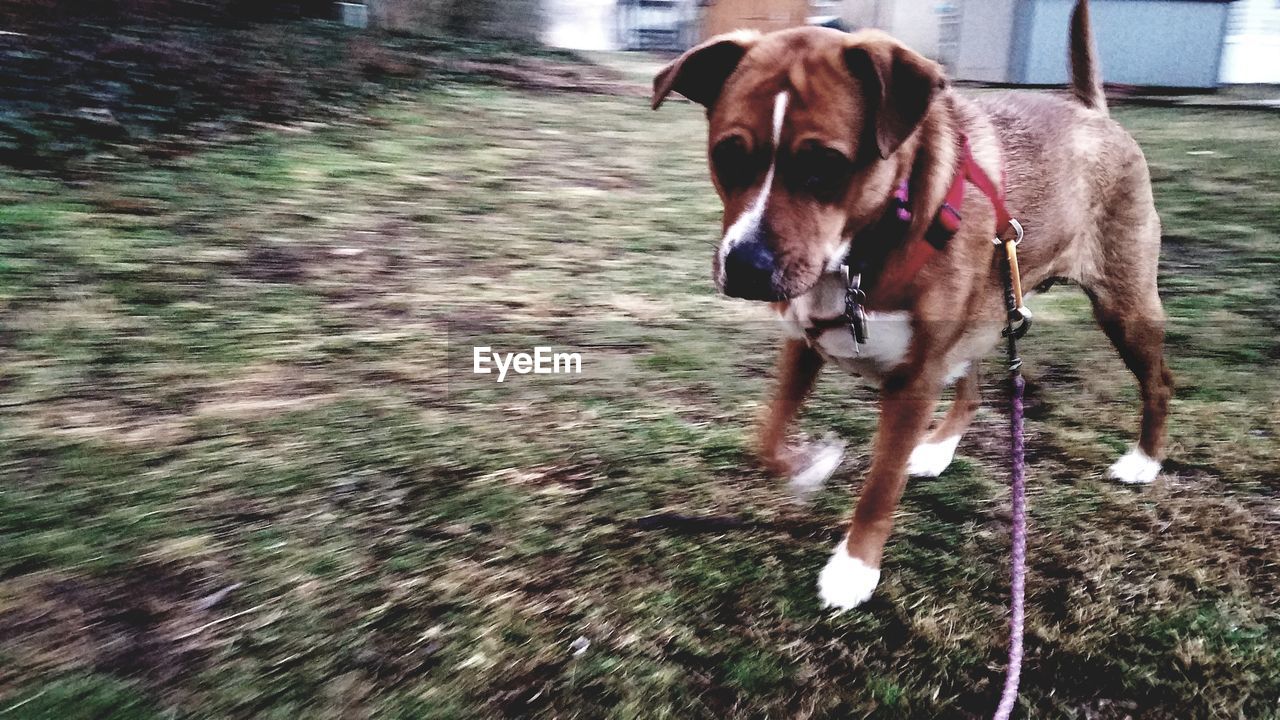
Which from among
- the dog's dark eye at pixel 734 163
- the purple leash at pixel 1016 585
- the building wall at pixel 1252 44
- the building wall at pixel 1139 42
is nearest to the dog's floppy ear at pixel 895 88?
the dog's dark eye at pixel 734 163

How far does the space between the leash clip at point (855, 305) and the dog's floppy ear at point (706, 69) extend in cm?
60

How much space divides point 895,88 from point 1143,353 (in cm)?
150

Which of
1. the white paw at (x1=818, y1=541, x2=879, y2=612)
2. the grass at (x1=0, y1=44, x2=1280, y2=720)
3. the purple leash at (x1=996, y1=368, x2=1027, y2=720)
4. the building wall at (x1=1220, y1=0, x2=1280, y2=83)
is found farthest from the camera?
the building wall at (x1=1220, y1=0, x2=1280, y2=83)

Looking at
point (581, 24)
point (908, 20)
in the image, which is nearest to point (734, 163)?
point (581, 24)

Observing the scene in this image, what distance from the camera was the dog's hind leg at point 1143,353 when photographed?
288 cm

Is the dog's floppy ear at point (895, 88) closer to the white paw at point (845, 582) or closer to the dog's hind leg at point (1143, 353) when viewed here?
the white paw at point (845, 582)

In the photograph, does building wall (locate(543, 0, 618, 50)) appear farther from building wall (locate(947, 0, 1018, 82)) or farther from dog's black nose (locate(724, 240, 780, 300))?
dog's black nose (locate(724, 240, 780, 300))

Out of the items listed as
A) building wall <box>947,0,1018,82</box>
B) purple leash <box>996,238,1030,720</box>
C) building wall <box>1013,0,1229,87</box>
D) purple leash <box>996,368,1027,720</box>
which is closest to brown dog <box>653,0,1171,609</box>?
purple leash <box>996,238,1030,720</box>

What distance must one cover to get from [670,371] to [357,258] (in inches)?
83.6

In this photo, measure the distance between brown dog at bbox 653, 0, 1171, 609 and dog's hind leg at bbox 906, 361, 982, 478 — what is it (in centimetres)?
5

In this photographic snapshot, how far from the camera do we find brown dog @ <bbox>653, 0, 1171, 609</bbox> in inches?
81.7

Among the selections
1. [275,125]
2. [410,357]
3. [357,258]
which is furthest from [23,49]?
[410,357]

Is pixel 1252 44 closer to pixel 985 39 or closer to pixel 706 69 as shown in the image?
pixel 985 39

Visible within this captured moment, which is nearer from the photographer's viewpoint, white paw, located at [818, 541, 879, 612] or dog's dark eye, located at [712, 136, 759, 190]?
dog's dark eye, located at [712, 136, 759, 190]
